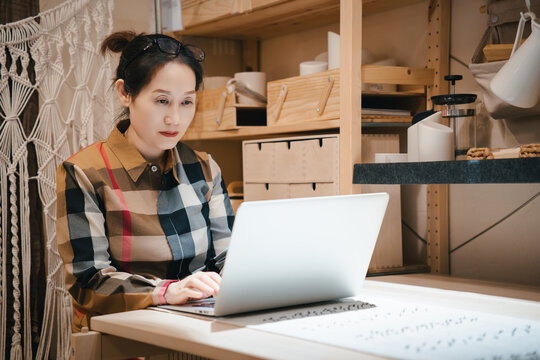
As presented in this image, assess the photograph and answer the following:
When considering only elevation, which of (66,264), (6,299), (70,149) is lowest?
(6,299)

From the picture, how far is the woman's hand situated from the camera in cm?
108

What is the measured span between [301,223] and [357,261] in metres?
0.18

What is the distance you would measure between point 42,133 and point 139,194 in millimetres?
559

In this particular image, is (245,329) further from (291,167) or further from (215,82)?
(215,82)

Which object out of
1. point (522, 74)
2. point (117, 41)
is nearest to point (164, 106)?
point (117, 41)

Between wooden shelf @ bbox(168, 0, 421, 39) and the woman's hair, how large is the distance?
1.99 feet

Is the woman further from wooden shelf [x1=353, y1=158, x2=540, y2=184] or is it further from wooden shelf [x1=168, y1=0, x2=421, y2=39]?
wooden shelf [x1=168, y1=0, x2=421, y2=39]

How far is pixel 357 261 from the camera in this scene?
109cm

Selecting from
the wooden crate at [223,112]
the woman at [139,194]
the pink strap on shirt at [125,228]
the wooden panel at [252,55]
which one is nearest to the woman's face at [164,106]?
the woman at [139,194]

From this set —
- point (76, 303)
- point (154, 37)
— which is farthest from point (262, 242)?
point (154, 37)

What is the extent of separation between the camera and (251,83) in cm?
208

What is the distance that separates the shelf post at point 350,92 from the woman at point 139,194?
403 mm

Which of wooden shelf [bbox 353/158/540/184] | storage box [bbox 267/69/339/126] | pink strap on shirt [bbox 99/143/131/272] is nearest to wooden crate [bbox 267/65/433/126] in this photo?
storage box [bbox 267/69/339/126]

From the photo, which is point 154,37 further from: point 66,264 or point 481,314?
point 481,314
